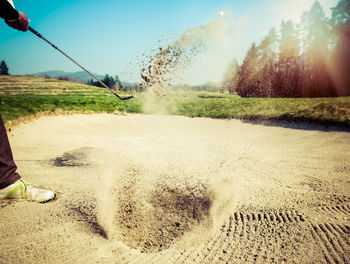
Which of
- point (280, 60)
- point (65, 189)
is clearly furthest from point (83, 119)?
point (280, 60)

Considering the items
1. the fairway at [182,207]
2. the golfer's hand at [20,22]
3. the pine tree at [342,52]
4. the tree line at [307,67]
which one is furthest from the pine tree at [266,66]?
the golfer's hand at [20,22]

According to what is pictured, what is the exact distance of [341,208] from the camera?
2207mm

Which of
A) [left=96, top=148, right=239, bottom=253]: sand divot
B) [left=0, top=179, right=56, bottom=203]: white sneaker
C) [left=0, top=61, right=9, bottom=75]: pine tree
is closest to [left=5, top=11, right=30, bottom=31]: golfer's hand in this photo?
[left=0, top=179, right=56, bottom=203]: white sneaker

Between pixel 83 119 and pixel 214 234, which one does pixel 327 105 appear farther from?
pixel 83 119

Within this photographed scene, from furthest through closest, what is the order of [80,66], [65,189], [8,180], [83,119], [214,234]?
1. [83,119]
2. [80,66]
3. [65,189]
4. [8,180]
5. [214,234]

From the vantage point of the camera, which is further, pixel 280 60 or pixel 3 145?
pixel 280 60

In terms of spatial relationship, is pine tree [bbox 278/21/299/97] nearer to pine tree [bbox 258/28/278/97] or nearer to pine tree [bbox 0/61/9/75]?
pine tree [bbox 258/28/278/97]

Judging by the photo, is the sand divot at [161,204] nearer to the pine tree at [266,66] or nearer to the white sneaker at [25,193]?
the white sneaker at [25,193]

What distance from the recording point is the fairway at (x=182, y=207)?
1.61m

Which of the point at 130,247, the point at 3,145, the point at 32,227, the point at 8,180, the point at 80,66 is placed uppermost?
the point at 80,66

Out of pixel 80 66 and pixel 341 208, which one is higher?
pixel 80 66

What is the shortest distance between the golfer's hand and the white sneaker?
80.4 inches

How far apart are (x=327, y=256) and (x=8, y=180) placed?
3.36m

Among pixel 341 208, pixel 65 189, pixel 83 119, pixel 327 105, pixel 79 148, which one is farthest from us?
pixel 83 119
